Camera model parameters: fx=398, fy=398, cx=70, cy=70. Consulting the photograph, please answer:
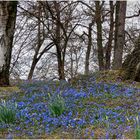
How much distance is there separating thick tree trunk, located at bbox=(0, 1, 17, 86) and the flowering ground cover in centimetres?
303

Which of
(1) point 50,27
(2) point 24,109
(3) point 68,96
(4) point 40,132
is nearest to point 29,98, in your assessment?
(3) point 68,96

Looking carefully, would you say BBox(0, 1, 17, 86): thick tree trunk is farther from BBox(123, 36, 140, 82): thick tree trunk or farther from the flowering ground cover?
BBox(123, 36, 140, 82): thick tree trunk

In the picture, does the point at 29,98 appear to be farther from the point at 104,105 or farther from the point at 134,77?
the point at 134,77

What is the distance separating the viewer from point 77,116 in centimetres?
577

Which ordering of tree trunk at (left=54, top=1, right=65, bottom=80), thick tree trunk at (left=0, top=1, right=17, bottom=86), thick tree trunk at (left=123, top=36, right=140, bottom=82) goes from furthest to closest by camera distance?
tree trunk at (left=54, top=1, right=65, bottom=80) < thick tree trunk at (left=0, top=1, right=17, bottom=86) < thick tree trunk at (left=123, top=36, right=140, bottom=82)

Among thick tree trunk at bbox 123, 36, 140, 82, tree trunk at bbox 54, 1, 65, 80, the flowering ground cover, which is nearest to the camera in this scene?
the flowering ground cover

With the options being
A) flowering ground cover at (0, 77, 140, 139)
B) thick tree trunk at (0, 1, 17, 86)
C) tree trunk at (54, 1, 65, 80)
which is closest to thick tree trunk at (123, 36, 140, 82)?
flowering ground cover at (0, 77, 140, 139)

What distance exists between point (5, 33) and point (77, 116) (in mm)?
5578

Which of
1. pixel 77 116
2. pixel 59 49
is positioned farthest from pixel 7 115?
pixel 59 49

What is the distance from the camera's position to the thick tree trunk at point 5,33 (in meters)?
10.6

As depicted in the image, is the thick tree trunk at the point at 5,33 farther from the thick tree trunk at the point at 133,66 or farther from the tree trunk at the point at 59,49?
the tree trunk at the point at 59,49

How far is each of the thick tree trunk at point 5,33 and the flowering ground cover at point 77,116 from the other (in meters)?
3.03

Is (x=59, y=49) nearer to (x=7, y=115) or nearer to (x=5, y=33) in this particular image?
(x=5, y=33)

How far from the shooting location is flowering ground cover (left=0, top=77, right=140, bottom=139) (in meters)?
4.79
